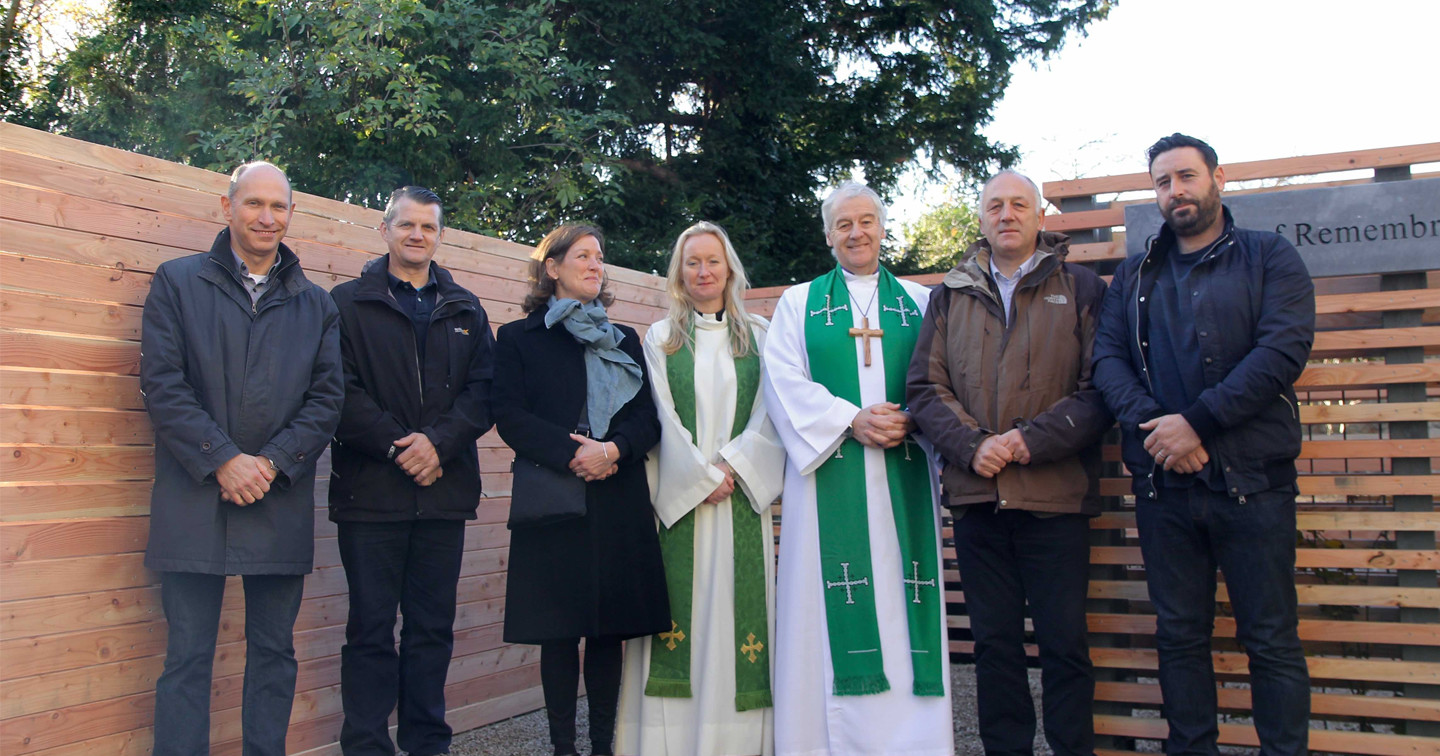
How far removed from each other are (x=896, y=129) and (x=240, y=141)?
711 centimetres

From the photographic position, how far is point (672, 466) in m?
4.27

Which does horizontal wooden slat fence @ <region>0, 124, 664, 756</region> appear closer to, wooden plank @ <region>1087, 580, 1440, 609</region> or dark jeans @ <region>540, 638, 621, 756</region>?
dark jeans @ <region>540, 638, 621, 756</region>

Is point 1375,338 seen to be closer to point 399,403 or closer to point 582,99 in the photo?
point 399,403

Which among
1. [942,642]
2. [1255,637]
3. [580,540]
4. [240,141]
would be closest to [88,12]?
[240,141]

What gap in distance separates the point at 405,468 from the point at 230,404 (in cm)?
66

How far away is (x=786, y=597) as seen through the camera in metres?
4.20

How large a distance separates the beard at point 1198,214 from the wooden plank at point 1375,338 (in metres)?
0.75

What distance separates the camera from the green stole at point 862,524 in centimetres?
402

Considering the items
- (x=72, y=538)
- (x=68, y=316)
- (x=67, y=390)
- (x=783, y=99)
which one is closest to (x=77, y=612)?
(x=72, y=538)

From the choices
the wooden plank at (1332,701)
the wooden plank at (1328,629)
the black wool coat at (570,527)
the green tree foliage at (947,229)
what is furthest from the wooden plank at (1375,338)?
the green tree foliage at (947,229)

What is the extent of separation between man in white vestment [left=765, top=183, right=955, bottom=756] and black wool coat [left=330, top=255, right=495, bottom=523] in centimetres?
119

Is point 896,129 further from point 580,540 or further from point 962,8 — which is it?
point 580,540

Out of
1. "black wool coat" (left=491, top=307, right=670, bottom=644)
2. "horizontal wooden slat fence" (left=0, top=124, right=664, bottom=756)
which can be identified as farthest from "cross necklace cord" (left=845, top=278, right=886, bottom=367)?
"horizontal wooden slat fence" (left=0, top=124, right=664, bottom=756)

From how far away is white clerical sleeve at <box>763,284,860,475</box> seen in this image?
13.5 feet
